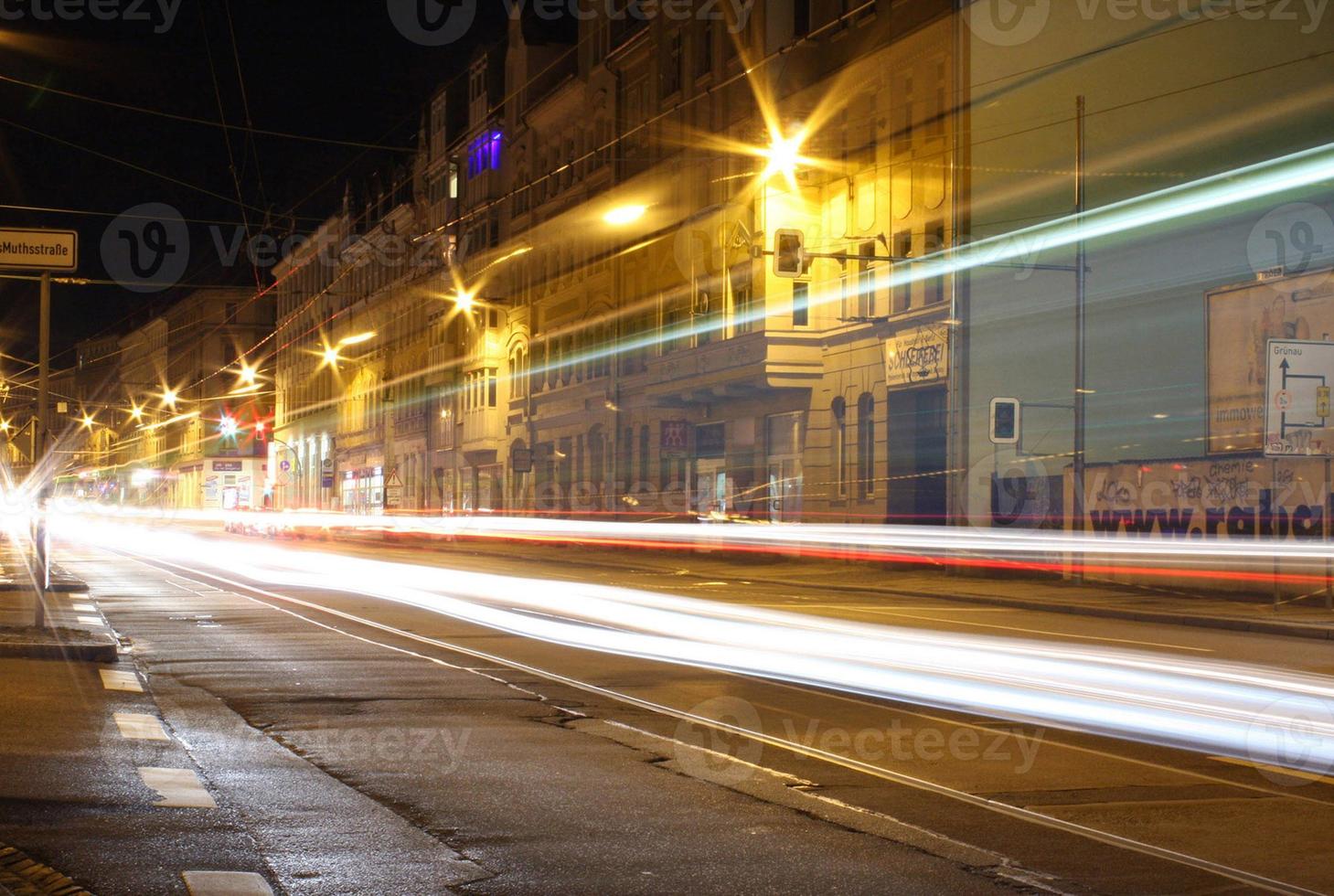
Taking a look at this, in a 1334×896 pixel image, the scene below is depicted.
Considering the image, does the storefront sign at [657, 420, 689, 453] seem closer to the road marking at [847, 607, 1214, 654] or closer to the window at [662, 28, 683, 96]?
the window at [662, 28, 683, 96]

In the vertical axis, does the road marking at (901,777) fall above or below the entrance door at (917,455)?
below

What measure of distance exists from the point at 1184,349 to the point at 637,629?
1551 centimetres

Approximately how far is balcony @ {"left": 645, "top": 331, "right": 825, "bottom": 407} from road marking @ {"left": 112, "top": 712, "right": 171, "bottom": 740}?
98.1 feet

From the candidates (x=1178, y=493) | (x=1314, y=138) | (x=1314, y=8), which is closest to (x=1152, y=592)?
(x=1178, y=493)

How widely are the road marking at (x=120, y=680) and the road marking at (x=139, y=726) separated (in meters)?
1.48

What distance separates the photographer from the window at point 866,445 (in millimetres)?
38406

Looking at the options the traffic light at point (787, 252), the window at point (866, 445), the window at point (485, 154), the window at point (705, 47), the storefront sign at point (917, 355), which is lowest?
the window at point (866, 445)

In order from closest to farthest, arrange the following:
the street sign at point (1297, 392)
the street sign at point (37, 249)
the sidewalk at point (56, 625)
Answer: the sidewalk at point (56, 625), the street sign at point (37, 249), the street sign at point (1297, 392)

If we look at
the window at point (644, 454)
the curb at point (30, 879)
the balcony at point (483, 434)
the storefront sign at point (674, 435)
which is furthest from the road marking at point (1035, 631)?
the balcony at point (483, 434)

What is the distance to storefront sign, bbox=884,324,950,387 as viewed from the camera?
117ft

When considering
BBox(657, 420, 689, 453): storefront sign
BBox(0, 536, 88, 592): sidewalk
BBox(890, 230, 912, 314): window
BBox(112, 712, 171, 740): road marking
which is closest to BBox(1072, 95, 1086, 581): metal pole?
BBox(890, 230, 912, 314): window

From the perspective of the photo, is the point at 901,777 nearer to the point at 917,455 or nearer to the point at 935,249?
the point at 935,249

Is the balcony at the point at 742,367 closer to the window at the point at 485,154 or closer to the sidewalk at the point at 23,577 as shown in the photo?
the sidewalk at the point at 23,577

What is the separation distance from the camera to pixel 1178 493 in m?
28.0
